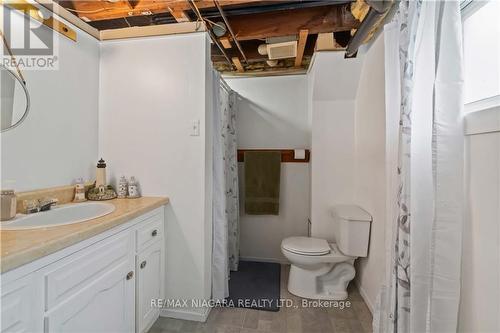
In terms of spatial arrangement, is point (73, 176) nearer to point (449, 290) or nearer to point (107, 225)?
point (107, 225)

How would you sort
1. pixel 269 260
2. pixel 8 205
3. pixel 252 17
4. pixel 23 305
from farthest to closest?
pixel 269 260 < pixel 252 17 < pixel 8 205 < pixel 23 305

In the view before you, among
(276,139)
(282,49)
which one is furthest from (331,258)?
(282,49)

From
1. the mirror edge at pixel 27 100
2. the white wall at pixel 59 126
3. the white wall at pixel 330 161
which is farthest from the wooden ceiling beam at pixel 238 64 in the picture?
the mirror edge at pixel 27 100

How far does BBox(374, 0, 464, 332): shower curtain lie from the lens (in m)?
0.87

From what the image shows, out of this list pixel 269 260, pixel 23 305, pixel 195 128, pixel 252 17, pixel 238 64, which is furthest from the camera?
pixel 269 260

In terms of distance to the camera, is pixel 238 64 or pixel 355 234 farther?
pixel 238 64

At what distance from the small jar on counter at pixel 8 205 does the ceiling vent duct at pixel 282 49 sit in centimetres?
196

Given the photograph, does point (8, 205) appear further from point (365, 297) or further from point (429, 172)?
point (365, 297)

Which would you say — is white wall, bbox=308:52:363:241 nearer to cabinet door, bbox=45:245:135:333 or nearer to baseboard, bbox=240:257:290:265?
baseboard, bbox=240:257:290:265

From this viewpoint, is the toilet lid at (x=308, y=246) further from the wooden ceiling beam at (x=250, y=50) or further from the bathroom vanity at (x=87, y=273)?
the wooden ceiling beam at (x=250, y=50)

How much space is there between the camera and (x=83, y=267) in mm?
961

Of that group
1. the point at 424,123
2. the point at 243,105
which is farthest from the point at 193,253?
the point at 243,105

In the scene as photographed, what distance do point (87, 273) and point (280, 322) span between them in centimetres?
132

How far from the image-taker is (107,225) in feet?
3.47
